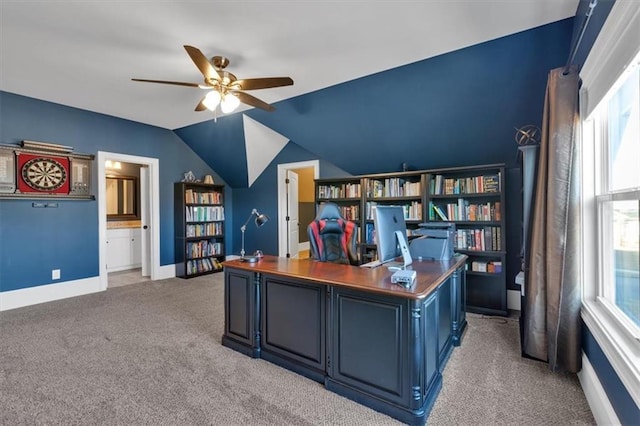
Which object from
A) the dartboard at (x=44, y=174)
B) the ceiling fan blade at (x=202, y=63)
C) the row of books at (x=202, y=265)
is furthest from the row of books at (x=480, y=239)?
the dartboard at (x=44, y=174)

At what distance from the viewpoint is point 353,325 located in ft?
6.23

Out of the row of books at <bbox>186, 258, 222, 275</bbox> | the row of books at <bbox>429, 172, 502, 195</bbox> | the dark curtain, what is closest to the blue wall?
the row of books at <bbox>429, 172, 502, 195</bbox>

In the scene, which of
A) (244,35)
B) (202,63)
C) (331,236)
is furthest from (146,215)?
(244,35)

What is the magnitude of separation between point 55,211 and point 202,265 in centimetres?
227

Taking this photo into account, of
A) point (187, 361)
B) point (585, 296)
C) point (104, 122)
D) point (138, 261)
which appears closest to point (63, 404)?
point (187, 361)

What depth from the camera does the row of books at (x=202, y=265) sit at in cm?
542

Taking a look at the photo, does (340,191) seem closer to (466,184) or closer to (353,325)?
(466,184)

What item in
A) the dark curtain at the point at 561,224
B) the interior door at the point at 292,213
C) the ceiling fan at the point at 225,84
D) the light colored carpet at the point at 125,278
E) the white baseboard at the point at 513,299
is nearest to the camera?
the dark curtain at the point at 561,224

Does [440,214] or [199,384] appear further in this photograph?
[440,214]

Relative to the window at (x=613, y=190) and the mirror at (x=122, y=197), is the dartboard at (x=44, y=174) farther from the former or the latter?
the window at (x=613, y=190)

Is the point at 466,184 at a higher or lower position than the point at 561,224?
higher

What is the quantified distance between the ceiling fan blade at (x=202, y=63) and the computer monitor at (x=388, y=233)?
165 centimetres

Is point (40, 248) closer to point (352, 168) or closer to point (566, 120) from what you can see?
point (352, 168)

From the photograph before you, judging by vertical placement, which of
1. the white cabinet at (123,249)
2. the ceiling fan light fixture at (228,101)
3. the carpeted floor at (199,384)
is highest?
the ceiling fan light fixture at (228,101)
